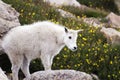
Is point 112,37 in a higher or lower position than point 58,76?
lower

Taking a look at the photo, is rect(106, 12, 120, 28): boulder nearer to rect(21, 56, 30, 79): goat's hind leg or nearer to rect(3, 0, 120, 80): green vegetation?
rect(3, 0, 120, 80): green vegetation

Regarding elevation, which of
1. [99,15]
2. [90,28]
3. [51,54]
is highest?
[51,54]

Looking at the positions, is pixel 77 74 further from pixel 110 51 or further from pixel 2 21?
pixel 110 51

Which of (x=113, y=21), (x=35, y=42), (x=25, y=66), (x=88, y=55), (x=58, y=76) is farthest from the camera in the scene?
(x=113, y=21)

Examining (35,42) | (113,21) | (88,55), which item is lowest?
(113,21)

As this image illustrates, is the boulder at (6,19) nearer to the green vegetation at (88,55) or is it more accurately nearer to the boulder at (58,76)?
the green vegetation at (88,55)

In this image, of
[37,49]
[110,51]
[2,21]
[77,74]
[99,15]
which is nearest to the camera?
[77,74]

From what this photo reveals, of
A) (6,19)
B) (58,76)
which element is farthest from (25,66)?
(58,76)

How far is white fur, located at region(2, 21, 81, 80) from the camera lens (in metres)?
11.7

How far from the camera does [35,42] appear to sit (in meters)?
11.8

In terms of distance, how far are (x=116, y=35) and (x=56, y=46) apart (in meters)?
5.31

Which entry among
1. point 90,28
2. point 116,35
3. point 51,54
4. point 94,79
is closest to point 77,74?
point 51,54

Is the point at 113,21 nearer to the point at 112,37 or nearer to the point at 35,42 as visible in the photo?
the point at 112,37

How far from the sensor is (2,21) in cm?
1305
